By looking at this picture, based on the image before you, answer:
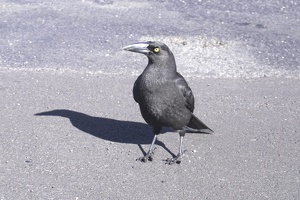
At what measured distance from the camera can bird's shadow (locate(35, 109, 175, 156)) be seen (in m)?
7.32

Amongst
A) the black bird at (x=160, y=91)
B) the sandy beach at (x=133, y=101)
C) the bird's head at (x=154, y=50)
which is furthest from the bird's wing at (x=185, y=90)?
the sandy beach at (x=133, y=101)

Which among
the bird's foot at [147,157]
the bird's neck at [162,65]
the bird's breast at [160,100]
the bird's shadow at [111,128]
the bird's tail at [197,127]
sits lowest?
the bird's shadow at [111,128]

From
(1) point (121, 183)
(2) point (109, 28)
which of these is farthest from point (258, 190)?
(2) point (109, 28)

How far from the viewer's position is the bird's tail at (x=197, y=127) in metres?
7.30

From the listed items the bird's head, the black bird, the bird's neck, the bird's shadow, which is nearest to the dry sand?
the bird's shadow

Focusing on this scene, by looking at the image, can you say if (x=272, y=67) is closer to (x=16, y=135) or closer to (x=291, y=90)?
(x=291, y=90)

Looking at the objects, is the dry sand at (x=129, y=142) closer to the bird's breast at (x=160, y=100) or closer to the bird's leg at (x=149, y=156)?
the bird's leg at (x=149, y=156)

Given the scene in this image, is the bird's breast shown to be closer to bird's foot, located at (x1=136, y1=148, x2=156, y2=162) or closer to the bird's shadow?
bird's foot, located at (x1=136, y1=148, x2=156, y2=162)

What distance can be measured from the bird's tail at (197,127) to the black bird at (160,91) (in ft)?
1.24

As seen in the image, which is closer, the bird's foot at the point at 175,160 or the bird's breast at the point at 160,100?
the bird's breast at the point at 160,100

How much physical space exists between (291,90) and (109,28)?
3411 millimetres

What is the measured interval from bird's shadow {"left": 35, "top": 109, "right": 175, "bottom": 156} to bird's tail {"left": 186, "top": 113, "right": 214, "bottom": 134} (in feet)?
1.20

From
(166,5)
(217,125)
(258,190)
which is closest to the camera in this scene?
(258,190)

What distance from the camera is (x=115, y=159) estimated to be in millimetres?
6770
